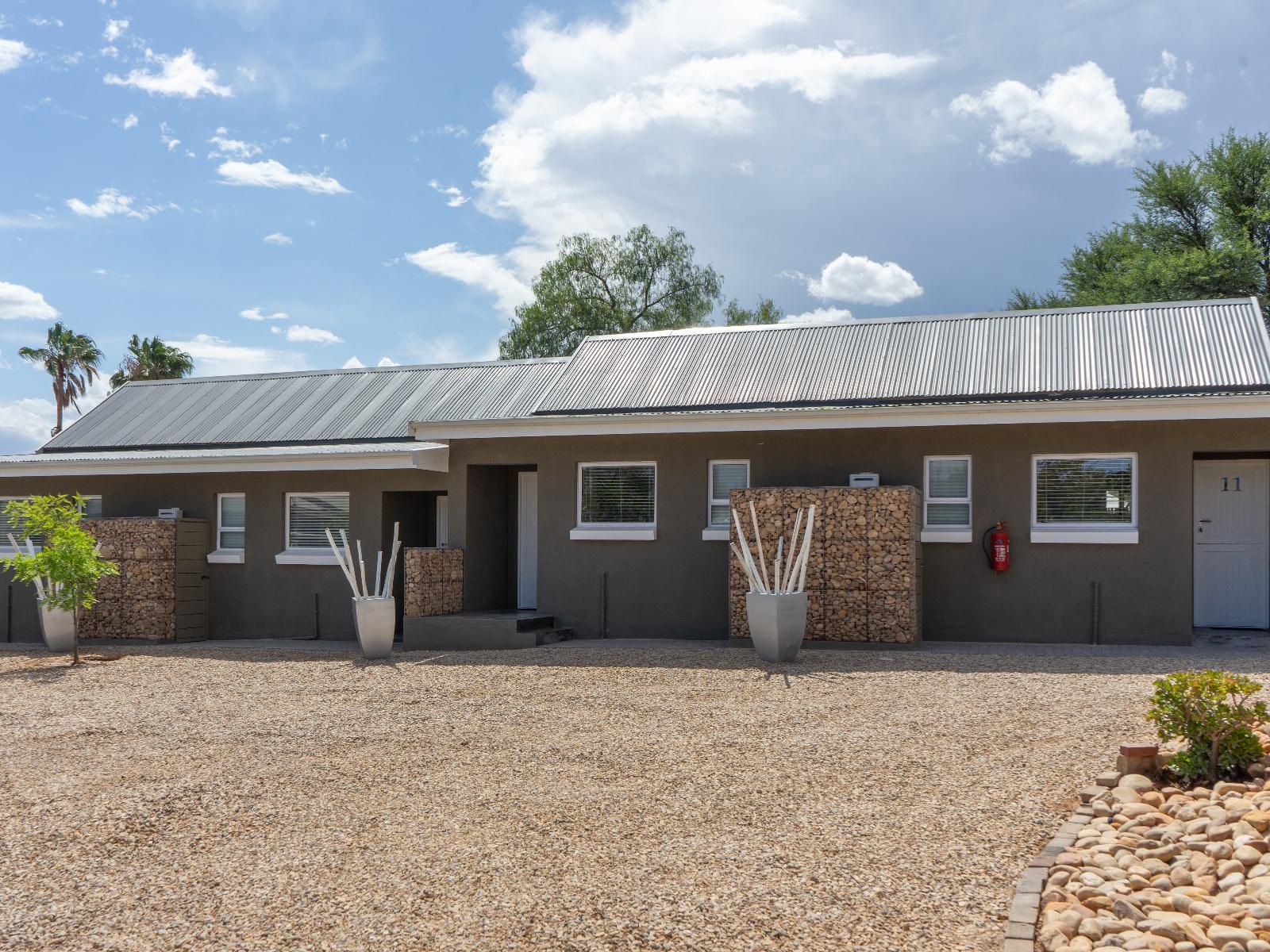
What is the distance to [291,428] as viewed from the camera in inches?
681

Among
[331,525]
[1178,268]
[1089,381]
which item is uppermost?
[1178,268]

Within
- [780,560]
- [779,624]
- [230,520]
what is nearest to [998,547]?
[780,560]

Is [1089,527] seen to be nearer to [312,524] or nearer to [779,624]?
[779,624]

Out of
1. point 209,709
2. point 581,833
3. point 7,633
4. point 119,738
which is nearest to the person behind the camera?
point 581,833

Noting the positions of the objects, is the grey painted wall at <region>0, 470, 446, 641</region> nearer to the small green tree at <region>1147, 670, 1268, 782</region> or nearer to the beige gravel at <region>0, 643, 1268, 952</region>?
the beige gravel at <region>0, 643, 1268, 952</region>

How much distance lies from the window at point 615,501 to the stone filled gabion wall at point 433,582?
5.41 ft

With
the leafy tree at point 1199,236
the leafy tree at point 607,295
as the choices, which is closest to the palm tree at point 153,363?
the leafy tree at point 607,295

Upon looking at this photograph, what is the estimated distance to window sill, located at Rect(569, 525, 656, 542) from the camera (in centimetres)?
1363

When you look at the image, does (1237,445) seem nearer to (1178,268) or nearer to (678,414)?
(678,414)

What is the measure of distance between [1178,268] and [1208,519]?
1592 cm

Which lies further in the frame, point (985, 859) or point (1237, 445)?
point (1237, 445)

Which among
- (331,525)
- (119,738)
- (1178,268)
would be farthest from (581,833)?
(1178,268)

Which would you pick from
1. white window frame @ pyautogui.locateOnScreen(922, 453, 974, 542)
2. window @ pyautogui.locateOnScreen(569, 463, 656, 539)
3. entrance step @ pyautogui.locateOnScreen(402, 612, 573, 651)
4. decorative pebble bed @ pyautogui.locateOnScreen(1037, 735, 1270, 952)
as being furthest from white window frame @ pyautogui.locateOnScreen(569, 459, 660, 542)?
decorative pebble bed @ pyautogui.locateOnScreen(1037, 735, 1270, 952)

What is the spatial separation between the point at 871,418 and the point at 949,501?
4.59ft
